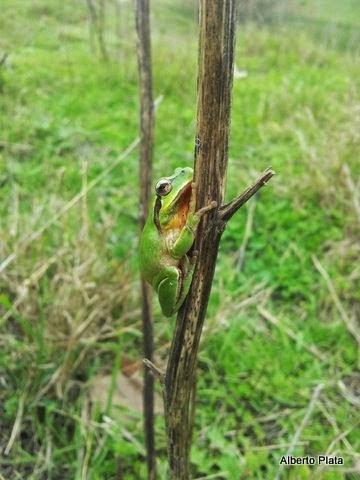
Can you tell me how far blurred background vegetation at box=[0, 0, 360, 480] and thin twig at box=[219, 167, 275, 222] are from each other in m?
0.64

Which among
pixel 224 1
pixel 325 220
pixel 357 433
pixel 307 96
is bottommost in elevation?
pixel 357 433

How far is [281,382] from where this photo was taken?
155cm

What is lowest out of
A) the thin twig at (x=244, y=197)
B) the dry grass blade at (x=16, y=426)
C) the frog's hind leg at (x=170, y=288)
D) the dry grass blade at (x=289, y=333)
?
the dry grass blade at (x=289, y=333)

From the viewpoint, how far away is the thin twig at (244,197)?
56 centimetres

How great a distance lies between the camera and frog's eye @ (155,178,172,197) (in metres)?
0.68

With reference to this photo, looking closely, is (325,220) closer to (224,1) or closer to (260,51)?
(224,1)

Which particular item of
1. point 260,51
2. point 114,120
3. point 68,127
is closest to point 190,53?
point 260,51

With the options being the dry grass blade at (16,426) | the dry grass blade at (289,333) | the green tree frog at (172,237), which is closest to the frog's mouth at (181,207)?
the green tree frog at (172,237)

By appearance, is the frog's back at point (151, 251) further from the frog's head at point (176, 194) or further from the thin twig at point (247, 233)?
the thin twig at point (247, 233)

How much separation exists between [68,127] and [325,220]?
5.02ft

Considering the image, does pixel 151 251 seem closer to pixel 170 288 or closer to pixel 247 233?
pixel 170 288

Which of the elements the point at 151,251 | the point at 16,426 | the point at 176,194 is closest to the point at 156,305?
the point at 16,426

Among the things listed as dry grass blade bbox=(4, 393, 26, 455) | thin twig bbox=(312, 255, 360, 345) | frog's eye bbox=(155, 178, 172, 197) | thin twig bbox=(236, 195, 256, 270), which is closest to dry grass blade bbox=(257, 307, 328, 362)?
thin twig bbox=(312, 255, 360, 345)

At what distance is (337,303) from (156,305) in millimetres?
631
